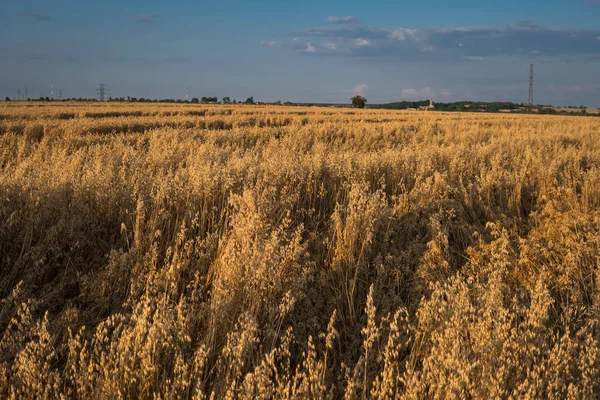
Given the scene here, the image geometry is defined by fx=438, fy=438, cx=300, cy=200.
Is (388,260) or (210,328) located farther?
(388,260)

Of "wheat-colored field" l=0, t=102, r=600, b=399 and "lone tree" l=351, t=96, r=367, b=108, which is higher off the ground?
"lone tree" l=351, t=96, r=367, b=108

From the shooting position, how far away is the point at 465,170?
321 inches

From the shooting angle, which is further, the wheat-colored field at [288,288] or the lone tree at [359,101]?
the lone tree at [359,101]

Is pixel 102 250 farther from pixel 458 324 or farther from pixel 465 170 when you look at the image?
pixel 465 170

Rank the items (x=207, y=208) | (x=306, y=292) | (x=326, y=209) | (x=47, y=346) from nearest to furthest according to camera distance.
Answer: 1. (x=47, y=346)
2. (x=306, y=292)
3. (x=207, y=208)
4. (x=326, y=209)

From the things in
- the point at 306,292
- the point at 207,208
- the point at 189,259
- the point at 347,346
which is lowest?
the point at 347,346

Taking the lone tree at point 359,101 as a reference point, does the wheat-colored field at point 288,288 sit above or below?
below

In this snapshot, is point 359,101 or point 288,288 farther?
point 359,101

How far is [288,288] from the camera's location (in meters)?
3.70

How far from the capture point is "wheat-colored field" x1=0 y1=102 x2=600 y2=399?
2572 millimetres

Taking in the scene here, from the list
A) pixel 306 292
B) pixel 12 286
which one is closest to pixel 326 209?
pixel 306 292

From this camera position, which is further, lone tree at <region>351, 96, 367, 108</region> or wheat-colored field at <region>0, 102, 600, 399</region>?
lone tree at <region>351, 96, 367, 108</region>

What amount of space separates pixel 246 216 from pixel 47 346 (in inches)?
82.5

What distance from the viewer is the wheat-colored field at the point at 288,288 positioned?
2.57 metres
